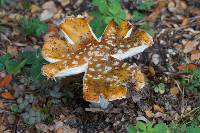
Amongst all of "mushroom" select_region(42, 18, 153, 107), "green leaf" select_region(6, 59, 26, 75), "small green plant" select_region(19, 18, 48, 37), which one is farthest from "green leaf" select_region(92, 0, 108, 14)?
"green leaf" select_region(6, 59, 26, 75)

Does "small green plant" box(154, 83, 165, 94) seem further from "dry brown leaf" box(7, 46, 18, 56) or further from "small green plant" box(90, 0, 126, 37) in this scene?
"dry brown leaf" box(7, 46, 18, 56)

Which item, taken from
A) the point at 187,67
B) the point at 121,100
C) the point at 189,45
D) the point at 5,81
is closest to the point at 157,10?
the point at 189,45

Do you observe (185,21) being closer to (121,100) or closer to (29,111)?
(121,100)

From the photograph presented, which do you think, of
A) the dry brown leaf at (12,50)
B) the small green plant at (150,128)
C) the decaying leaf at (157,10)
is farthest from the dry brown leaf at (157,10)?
the small green plant at (150,128)

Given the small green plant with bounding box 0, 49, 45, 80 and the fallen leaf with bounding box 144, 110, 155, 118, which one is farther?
the small green plant with bounding box 0, 49, 45, 80

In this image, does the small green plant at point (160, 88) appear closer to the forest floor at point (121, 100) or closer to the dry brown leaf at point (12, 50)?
the forest floor at point (121, 100)
